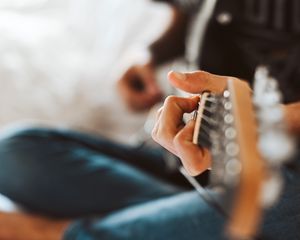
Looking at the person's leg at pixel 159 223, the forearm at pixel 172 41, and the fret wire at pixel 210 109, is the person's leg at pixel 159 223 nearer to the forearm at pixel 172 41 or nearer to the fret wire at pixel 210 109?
the fret wire at pixel 210 109

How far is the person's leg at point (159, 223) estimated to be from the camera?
28.5 inches

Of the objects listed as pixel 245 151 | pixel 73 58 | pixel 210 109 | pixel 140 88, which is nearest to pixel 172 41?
pixel 140 88

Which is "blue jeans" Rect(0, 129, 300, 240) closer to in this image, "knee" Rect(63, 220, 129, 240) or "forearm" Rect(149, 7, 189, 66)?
"knee" Rect(63, 220, 129, 240)

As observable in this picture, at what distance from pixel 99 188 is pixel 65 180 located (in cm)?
7

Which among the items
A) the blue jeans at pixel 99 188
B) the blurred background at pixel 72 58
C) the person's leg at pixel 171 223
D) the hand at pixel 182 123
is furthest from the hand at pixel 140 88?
the hand at pixel 182 123

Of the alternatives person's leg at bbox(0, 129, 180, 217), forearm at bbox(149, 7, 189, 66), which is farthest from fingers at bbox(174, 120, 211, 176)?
forearm at bbox(149, 7, 189, 66)

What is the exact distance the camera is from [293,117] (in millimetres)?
524

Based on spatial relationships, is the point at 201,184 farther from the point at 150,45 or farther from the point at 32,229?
the point at 150,45

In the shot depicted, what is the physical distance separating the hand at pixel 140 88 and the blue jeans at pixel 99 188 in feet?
0.54

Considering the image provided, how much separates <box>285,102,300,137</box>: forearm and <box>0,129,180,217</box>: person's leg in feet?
1.28

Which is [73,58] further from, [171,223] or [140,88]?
[171,223]

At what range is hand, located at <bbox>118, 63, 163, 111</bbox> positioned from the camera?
1.16 m

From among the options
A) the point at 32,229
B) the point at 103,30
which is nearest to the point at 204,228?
the point at 32,229

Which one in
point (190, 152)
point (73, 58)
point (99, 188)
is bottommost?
point (99, 188)
